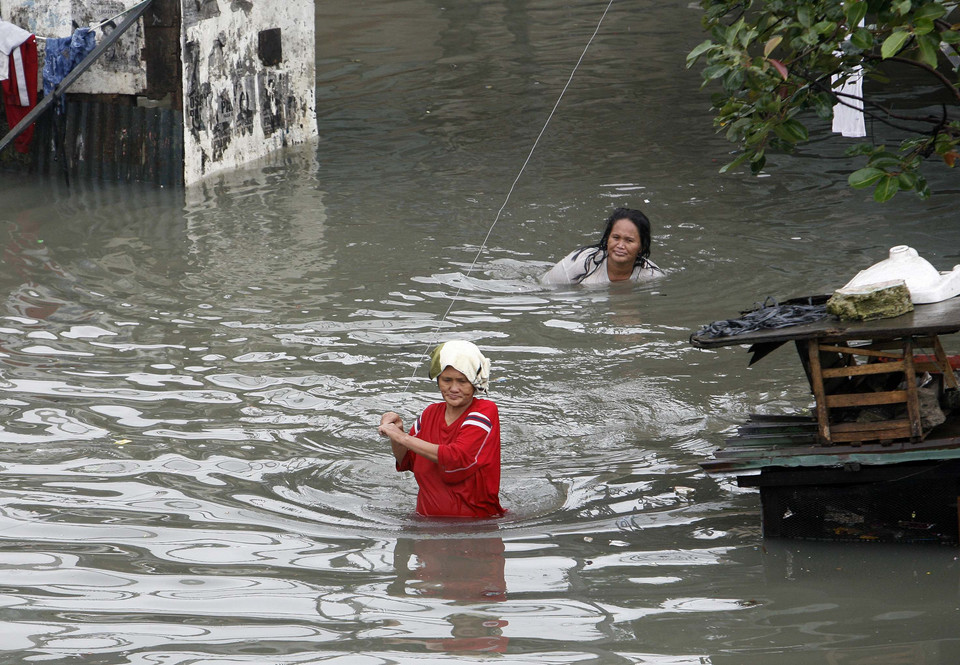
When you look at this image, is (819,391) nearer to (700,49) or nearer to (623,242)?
(700,49)

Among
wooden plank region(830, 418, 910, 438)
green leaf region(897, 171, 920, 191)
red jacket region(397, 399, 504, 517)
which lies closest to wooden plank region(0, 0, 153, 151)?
red jacket region(397, 399, 504, 517)

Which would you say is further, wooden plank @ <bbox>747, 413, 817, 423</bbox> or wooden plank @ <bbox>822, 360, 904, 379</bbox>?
wooden plank @ <bbox>747, 413, 817, 423</bbox>

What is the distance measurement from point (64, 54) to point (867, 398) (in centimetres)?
916

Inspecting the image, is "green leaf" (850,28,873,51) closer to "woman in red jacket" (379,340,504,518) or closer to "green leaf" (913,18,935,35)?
"green leaf" (913,18,935,35)

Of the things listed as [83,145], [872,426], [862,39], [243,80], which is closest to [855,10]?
[862,39]

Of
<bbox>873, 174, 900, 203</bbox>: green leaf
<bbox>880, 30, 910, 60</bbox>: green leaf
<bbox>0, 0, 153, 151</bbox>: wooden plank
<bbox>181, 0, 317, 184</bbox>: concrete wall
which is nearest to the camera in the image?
<bbox>880, 30, 910, 60</bbox>: green leaf

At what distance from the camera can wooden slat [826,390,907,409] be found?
15.2 feet

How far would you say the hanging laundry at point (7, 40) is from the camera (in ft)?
37.0

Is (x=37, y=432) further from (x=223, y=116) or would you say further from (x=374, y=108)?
(x=374, y=108)

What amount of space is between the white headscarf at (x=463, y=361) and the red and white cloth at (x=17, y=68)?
8.05 meters

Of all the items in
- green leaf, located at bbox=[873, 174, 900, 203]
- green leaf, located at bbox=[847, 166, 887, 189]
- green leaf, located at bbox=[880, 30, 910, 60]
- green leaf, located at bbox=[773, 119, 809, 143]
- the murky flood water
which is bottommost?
the murky flood water

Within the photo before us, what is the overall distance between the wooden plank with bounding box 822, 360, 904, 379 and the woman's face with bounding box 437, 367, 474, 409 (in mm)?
1468

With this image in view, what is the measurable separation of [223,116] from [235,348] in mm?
5684

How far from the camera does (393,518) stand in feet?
18.0
